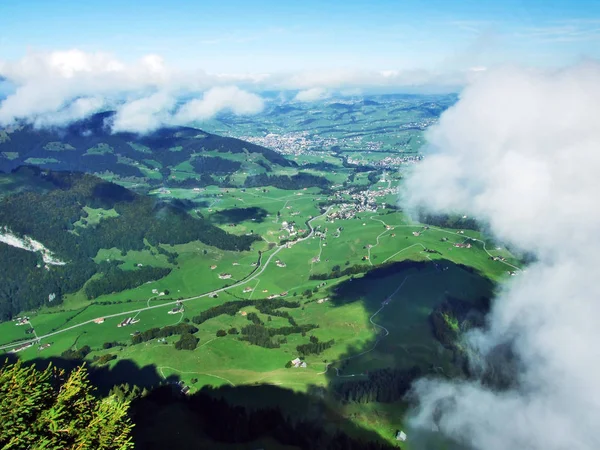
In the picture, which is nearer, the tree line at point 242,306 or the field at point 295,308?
the field at point 295,308

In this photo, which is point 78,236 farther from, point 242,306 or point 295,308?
point 295,308

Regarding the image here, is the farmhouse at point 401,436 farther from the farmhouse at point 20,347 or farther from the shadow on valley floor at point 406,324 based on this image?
the farmhouse at point 20,347

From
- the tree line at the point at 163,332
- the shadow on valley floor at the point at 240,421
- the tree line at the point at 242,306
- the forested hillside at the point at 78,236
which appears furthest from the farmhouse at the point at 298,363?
the forested hillside at the point at 78,236

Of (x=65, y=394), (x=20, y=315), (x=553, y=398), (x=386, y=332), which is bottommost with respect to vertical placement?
(x=20, y=315)

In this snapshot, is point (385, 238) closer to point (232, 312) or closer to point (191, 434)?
point (232, 312)

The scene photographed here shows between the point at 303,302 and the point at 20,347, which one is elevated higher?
the point at 303,302

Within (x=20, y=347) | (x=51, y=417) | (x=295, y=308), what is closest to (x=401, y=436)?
(x=51, y=417)

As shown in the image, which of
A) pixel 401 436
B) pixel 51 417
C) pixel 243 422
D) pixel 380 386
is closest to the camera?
pixel 51 417

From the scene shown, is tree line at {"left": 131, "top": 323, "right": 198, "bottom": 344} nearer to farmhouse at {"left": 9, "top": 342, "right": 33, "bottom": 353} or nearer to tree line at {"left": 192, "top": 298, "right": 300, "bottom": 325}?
tree line at {"left": 192, "top": 298, "right": 300, "bottom": 325}

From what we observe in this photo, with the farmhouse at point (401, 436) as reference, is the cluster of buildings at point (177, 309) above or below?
below

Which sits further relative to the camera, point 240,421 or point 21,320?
point 21,320

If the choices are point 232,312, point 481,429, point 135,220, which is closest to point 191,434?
point 481,429
